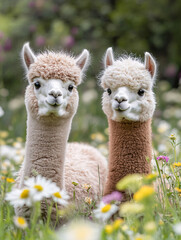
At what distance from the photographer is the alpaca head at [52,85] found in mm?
2723

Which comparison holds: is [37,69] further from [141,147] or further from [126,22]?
[126,22]

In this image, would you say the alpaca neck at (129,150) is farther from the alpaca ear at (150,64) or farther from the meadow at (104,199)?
the alpaca ear at (150,64)

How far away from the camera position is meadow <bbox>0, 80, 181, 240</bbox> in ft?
6.04

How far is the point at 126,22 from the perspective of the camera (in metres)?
8.47

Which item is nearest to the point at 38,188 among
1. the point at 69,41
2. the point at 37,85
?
the point at 37,85

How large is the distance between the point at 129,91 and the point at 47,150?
2.31ft

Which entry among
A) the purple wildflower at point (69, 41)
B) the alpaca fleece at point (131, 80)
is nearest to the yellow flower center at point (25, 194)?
the alpaca fleece at point (131, 80)

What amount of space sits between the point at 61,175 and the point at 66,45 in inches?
208

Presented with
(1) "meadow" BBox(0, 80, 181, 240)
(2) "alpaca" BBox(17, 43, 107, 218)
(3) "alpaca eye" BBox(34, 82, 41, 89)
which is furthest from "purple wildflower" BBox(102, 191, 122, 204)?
(3) "alpaca eye" BBox(34, 82, 41, 89)

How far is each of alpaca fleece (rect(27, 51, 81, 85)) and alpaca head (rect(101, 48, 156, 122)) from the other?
0.25 metres

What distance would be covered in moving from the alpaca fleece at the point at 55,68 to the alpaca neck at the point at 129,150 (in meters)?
0.47

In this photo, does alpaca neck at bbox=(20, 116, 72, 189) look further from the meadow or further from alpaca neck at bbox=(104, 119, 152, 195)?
alpaca neck at bbox=(104, 119, 152, 195)

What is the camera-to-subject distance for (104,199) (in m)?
2.78

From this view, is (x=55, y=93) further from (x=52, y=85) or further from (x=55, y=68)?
(x=55, y=68)
